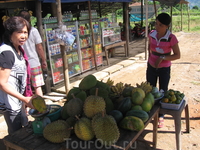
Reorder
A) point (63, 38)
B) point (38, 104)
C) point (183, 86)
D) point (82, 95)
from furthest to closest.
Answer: point (183, 86), point (63, 38), point (82, 95), point (38, 104)

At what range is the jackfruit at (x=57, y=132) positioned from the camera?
5.17 feet

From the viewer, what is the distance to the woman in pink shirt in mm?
2869

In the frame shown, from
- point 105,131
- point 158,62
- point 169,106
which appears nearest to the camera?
point 105,131

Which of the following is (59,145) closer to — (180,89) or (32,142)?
(32,142)

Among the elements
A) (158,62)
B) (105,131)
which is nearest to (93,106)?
(105,131)

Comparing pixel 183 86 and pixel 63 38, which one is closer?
pixel 63 38

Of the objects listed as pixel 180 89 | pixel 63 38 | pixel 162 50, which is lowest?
pixel 180 89

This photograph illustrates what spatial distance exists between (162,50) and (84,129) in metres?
2.07

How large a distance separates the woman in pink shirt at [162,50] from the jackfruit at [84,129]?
6.24ft

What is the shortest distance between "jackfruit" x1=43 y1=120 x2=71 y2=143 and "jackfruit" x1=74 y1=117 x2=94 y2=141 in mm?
92

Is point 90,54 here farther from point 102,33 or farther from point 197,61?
point 197,61

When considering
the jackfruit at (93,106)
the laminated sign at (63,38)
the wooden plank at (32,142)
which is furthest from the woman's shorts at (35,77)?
the jackfruit at (93,106)

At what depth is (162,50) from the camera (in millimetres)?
3053

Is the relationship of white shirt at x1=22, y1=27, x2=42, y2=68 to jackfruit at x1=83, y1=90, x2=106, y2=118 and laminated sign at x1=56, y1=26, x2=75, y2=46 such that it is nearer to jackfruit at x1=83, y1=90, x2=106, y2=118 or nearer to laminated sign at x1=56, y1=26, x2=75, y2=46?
laminated sign at x1=56, y1=26, x2=75, y2=46
